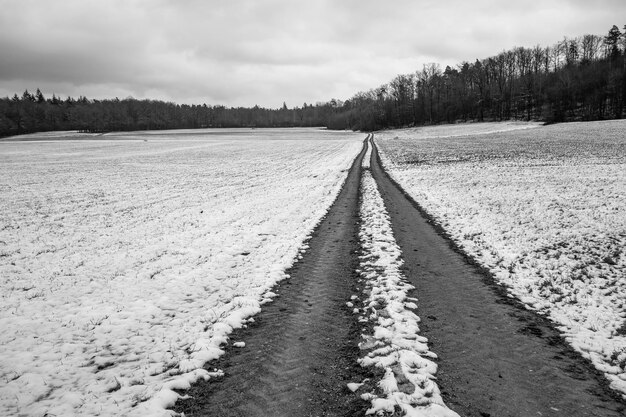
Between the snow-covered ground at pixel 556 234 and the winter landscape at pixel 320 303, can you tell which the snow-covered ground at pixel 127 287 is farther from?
the snow-covered ground at pixel 556 234

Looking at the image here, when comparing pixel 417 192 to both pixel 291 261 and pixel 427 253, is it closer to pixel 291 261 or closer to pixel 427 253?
pixel 427 253

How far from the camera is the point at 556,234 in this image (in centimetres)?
1027

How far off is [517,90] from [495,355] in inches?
4539

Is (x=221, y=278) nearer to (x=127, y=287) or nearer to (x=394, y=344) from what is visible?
(x=127, y=287)

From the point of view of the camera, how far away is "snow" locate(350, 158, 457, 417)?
4.27m

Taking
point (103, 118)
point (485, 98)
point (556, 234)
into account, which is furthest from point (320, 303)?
point (103, 118)

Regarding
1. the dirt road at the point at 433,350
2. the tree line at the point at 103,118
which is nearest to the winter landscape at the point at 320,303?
the dirt road at the point at 433,350

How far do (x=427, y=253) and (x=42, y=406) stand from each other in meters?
8.77

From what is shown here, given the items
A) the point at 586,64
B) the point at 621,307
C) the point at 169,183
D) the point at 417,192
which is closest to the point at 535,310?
the point at 621,307

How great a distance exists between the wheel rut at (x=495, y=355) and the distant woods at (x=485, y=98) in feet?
297

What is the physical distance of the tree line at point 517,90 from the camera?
257ft

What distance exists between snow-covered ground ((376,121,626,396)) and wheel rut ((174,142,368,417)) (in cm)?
365

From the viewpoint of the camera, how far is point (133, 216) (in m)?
14.4

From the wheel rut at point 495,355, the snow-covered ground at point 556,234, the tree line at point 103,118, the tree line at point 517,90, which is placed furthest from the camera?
the tree line at point 103,118
